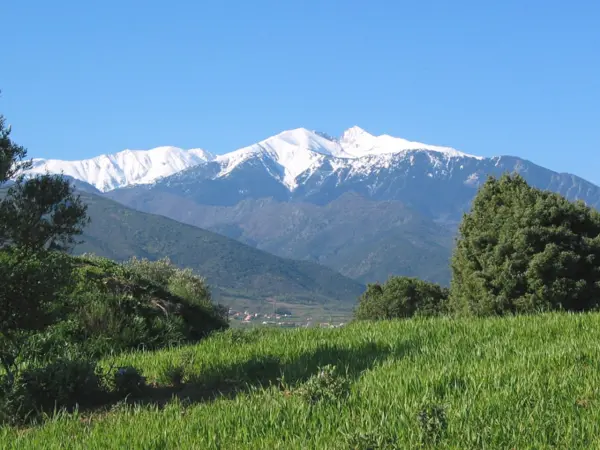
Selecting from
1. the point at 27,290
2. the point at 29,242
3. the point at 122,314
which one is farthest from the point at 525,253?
the point at 27,290

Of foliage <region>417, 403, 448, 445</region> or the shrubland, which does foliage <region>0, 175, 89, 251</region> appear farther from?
foliage <region>417, 403, 448, 445</region>

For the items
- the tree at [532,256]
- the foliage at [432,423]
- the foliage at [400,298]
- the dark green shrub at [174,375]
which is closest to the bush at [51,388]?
the dark green shrub at [174,375]

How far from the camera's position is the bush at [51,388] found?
29.1 ft

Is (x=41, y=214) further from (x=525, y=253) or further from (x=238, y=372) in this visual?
(x=525, y=253)

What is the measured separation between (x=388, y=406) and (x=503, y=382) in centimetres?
140

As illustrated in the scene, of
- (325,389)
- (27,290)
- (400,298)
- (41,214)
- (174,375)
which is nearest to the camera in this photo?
(325,389)

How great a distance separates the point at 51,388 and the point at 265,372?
285 centimetres

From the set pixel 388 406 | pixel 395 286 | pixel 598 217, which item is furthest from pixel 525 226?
pixel 395 286

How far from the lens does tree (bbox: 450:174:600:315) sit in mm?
26000

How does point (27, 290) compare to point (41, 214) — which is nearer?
point (27, 290)

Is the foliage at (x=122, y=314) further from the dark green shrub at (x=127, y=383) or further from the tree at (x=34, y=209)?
the dark green shrub at (x=127, y=383)

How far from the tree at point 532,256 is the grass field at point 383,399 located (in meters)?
15.4

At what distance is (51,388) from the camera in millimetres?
9312

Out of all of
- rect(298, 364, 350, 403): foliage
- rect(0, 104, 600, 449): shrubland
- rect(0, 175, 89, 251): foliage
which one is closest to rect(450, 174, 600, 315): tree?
rect(0, 104, 600, 449): shrubland
